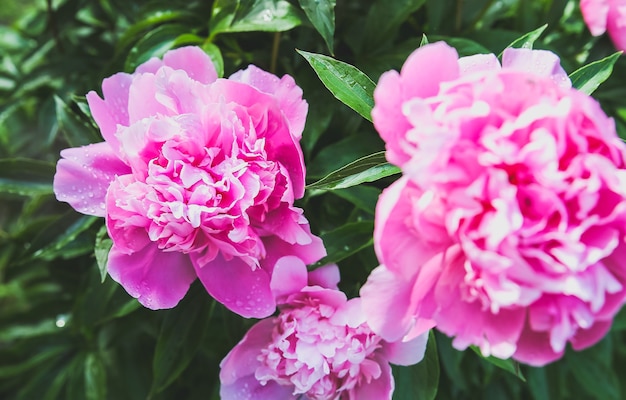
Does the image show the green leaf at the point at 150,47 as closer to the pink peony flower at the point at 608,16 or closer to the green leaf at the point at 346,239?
the green leaf at the point at 346,239

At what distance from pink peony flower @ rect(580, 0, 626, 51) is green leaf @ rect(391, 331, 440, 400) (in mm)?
319

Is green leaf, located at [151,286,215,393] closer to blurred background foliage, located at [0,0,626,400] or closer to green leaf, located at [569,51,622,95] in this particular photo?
blurred background foliage, located at [0,0,626,400]

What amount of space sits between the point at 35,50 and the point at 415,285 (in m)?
0.75

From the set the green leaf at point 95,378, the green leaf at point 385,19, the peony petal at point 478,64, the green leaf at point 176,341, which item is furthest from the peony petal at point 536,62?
the green leaf at point 95,378

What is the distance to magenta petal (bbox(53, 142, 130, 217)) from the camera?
536mm

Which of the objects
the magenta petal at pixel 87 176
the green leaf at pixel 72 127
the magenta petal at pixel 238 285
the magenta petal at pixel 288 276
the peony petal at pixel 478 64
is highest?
the peony petal at pixel 478 64

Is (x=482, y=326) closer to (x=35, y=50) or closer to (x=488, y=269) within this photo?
(x=488, y=269)

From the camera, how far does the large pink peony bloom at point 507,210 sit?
377mm

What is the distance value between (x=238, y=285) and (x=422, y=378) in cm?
18

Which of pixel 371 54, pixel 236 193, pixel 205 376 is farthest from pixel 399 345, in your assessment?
pixel 205 376

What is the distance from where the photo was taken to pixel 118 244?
Answer: 50cm

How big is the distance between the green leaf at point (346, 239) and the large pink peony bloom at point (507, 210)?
0.59 feet

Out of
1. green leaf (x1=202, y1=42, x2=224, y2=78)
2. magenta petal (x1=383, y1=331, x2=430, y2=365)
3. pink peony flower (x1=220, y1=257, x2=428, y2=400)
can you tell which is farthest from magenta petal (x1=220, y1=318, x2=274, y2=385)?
green leaf (x1=202, y1=42, x2=224, y2=78)

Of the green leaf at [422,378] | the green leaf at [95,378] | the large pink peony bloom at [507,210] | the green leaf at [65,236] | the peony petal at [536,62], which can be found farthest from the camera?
the green leaf at [95,378]
